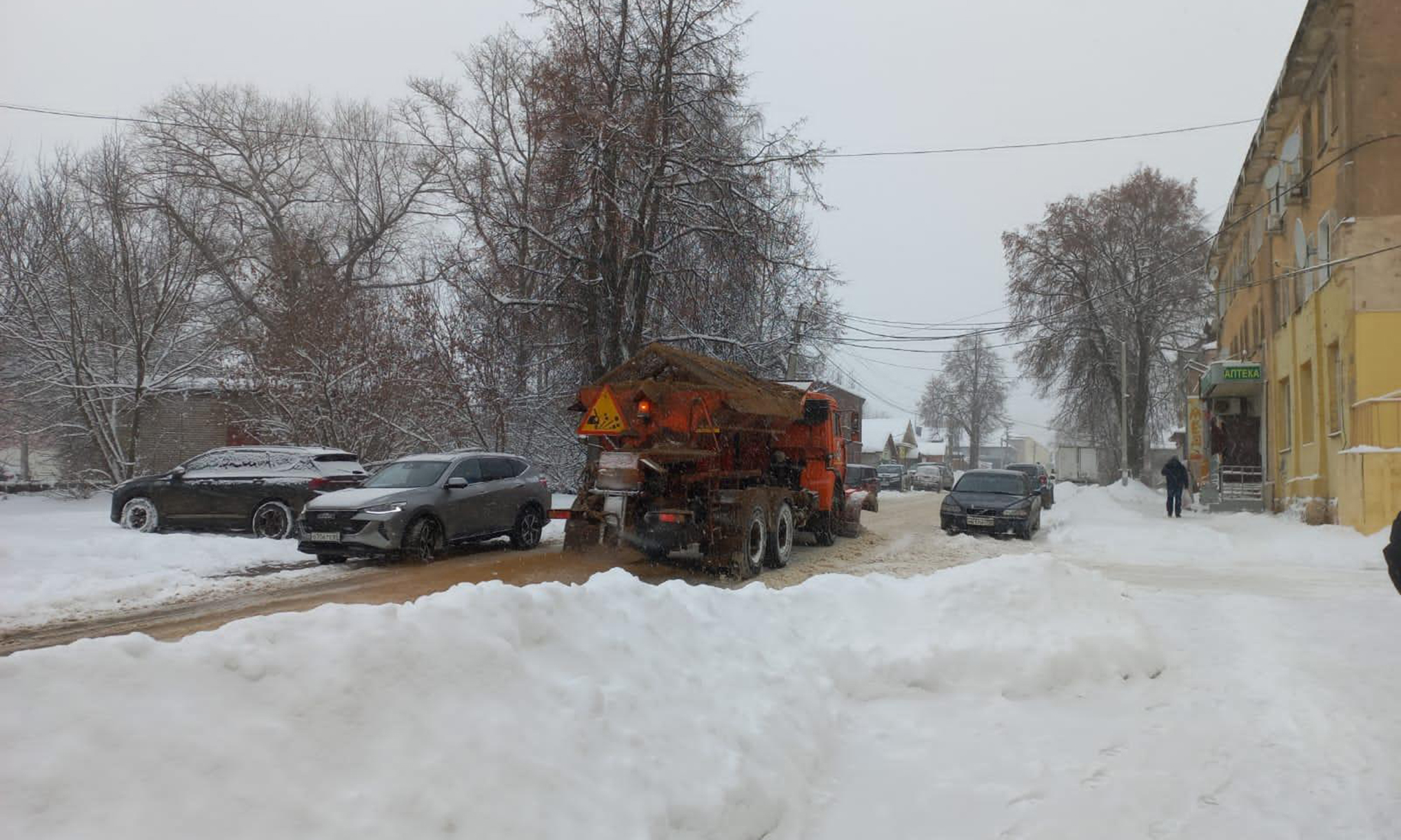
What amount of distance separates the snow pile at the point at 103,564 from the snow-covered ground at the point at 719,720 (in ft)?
22.8

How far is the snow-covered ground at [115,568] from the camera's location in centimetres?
927

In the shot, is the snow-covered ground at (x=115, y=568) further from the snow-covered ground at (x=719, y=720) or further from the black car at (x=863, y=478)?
the black car at (x=863, y=478)

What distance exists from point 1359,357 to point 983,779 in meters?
17.1

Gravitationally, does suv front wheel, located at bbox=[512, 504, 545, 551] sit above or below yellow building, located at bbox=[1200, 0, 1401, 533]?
below

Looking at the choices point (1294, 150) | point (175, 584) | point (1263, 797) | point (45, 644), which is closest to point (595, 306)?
point (175, 584)

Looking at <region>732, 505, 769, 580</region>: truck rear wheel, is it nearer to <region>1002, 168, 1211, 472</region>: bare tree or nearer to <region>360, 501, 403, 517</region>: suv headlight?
<region>360, 501, 403, 517</region>: suv headlight

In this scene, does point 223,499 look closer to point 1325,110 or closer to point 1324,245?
point 1324,245

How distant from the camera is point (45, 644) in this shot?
741 centimetres

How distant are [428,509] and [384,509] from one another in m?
0.63

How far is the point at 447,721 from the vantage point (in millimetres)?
3256

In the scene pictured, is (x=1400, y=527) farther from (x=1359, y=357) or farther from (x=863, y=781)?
(x=1359, y=357)

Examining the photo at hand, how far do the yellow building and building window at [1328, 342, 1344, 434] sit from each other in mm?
35

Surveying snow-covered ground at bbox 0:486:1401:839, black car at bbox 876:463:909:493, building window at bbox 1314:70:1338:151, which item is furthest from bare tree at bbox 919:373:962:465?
snow-covered ground at bbox 0:486:1401:839

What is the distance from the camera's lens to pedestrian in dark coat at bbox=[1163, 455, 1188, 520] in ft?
83.0
